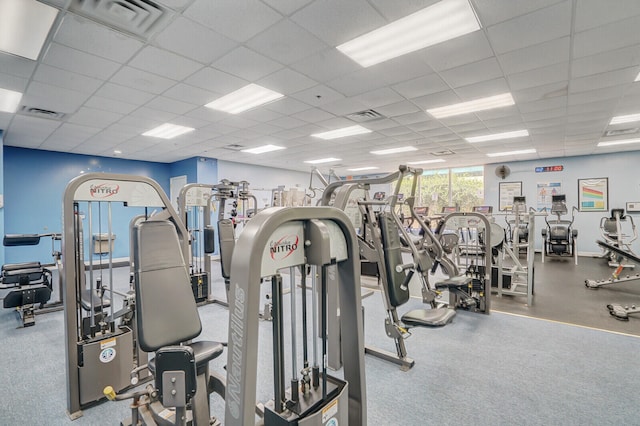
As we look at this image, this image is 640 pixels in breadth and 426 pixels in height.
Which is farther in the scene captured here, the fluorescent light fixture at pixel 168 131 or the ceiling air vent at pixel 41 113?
the fluorescent light fixture at pixel 168 131

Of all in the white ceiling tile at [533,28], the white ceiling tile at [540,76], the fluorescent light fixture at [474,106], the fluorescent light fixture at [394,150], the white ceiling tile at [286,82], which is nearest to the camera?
the white ceiling tile at [533,28]

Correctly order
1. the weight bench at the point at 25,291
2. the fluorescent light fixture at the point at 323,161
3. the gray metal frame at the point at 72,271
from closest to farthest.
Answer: the gray metal frame at the point at 72,271 → the weight bench at the point at 25,291 → the fluorescent light fixture at the point at 323,161

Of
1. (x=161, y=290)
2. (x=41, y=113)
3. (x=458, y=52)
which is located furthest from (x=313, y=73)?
(x=41, y=113)

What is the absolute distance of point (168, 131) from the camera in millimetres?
5820

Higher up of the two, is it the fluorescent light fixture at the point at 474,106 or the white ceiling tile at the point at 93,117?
the fluorescent light fixture at the point at 474,106

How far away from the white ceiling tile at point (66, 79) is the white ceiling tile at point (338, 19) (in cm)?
261

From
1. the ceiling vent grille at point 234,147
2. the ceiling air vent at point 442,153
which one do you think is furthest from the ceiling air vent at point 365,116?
the ceiling air vent at point 442,153

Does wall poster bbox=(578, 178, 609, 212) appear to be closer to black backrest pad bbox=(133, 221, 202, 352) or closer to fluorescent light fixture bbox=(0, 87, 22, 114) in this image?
black backrest pad bbox=(133, 221, 202, 352)

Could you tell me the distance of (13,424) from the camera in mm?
1949

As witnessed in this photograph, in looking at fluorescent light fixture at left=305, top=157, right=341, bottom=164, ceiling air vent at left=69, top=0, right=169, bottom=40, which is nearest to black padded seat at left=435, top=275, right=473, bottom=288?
ceiling air vent at left=69, top=0, right=169, bottom=40

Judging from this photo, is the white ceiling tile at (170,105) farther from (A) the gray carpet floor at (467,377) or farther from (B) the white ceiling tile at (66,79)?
(A) the gray carpet floor at (467,377)

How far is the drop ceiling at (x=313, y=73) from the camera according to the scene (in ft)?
8.11

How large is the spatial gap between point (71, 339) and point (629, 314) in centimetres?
574

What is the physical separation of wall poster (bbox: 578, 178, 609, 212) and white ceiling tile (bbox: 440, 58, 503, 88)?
24.3ft
